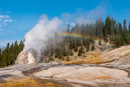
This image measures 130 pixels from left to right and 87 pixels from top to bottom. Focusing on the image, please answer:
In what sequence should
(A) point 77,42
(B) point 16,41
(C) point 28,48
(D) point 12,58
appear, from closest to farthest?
(C) point 28,48 → (D) point 12,58 → (B) point 16,41 → (A) point 77,42

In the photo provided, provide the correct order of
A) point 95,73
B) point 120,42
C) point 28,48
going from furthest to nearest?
point 120,42, point 28,48, point 95,73

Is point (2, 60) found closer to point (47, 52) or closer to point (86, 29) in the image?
point (47, 52)

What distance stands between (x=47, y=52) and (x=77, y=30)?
58.4 metres

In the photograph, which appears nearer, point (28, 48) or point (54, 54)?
point (28, 48)

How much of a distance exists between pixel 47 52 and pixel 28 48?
74.4 m

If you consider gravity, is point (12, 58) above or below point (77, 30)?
below

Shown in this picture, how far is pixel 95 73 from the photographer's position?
22.3 metres

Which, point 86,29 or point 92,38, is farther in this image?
point 86,29

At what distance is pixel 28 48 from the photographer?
44.9 m

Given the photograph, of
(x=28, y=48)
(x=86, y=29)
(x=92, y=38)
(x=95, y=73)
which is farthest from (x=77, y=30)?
(x=95, y=73)

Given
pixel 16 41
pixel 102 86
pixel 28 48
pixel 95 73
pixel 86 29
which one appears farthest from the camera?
pixel 86 29

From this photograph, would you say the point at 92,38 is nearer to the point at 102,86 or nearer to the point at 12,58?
the point at 12,58

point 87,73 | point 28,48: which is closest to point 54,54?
point 28,48

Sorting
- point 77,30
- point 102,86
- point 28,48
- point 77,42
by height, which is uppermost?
point 77,30
